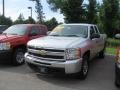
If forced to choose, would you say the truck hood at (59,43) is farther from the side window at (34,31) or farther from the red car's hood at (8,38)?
the side window at (34,31)

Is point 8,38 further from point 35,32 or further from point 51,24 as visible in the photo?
point 51,24

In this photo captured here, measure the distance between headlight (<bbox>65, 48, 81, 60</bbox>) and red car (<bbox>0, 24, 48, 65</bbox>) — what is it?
3.04 m

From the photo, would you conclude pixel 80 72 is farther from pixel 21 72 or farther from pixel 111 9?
pixel 111 9

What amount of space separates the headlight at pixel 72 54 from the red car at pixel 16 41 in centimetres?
304

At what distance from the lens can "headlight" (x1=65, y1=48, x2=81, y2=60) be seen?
23.9 feet

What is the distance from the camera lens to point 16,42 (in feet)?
32.0

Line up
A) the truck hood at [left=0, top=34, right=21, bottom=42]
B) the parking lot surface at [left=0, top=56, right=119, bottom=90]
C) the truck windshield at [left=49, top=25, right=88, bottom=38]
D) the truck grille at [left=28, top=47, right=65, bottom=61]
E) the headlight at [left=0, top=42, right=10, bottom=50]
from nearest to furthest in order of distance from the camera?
1. the parking lot surface at [left=0, top=56, right=119, bottom=90]
2. the truck grille at [left=28, top=47, right=65, bottom=61]
3. the truck windshield at [left=49, top=25, right=88, bottom=38]
4. the headlight at [left=0, top=42, right=10, bottom=50]
5. the truck hood at [left=0, top=34, right=21, bottom=42]

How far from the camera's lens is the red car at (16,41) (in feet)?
30.8

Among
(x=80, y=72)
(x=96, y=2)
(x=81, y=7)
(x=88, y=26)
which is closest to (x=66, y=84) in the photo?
(x=80, y=72)

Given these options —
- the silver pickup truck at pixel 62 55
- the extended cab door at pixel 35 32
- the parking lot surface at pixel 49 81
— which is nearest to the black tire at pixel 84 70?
the silver pickup truck at pixel 62 55

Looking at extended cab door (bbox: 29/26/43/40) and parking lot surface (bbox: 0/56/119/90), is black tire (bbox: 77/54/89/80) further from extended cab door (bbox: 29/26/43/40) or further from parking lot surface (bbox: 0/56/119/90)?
extended cab door (bbox: 29/26/43/40)

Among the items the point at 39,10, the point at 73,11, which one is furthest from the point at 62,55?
the point at 39,10

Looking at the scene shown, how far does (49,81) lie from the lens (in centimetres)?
763

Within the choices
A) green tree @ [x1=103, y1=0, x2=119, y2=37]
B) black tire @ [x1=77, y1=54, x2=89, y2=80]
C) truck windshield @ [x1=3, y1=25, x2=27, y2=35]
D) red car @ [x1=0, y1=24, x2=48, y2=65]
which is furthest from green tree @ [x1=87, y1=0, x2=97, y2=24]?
black tire @ [x1=77, y1=54, x2=89, y2=80]
